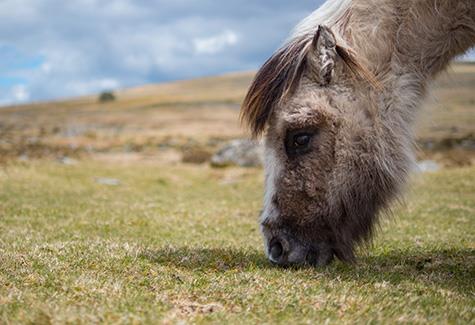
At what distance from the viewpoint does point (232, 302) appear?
5289 millimetres

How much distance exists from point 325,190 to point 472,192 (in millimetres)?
14801

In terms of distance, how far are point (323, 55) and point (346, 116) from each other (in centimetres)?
78

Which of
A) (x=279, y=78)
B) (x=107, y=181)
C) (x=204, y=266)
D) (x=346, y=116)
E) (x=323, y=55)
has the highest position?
(x=323, y=55)

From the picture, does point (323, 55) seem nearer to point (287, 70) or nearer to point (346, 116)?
point (287, 70)

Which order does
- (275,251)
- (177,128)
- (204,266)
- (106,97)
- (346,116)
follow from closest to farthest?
(346,116), (275,251), (204,266), (177,128), (106,97)

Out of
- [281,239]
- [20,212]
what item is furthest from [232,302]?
[20,212]

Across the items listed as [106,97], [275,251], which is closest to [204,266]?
[275,251]

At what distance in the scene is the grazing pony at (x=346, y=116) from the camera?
6551 millimetres

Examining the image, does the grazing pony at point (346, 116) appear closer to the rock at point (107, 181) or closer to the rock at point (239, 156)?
the rock at point (107, 181)

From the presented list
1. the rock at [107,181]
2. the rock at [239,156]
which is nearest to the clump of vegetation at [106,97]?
the rock at [239,156]

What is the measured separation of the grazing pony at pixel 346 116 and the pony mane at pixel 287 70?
0.04 ft

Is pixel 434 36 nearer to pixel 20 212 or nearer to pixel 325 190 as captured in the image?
pixel 325 190

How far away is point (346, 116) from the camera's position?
6.56 metres

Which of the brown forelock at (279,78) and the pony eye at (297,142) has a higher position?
the brown forelock at (279,78)
